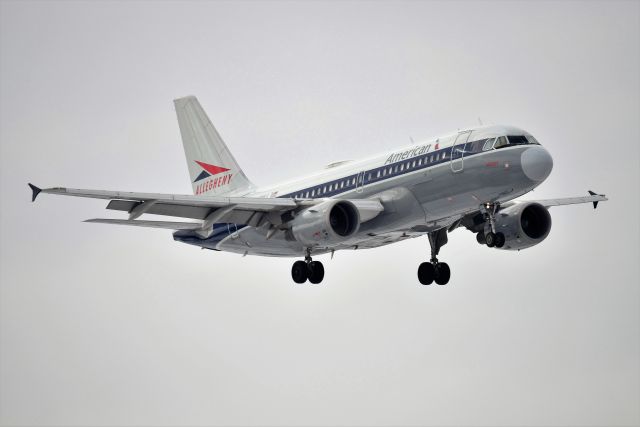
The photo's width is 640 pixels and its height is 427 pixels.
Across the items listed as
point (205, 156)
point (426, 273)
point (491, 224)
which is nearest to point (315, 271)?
point (426, 273)

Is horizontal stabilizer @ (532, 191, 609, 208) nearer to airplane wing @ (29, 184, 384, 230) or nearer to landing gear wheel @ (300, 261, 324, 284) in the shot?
airplane wing @ (29, 184, 384, 230)

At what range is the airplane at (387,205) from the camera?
4778cm

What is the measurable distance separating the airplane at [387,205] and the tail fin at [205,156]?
170 inches

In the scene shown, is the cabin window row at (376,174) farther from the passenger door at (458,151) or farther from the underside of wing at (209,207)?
the underside of wing at (209,207)

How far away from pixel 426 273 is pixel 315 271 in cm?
546

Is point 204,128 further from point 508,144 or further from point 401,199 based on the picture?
point 508,144

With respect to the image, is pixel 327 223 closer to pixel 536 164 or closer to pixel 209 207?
pixel 209 207

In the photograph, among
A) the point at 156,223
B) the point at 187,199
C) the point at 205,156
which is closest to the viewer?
the point at 187,199

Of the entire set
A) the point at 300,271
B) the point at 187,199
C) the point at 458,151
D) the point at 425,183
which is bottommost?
the point at 300,271

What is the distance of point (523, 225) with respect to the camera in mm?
54094

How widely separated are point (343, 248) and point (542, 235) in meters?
8.92

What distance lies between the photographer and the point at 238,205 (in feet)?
170

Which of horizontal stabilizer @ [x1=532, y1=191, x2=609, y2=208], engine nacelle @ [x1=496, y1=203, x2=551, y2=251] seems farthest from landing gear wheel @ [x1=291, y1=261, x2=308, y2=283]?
horizontal stabilizer @ [x1=532, y1=191, x2=609, y2=208]

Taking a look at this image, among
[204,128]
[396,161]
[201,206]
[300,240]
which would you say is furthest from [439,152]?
[204,128]
